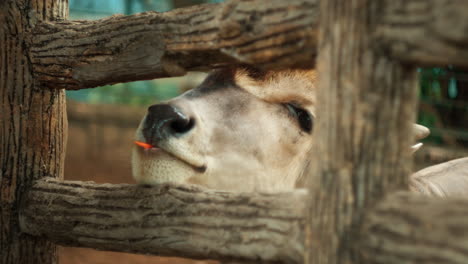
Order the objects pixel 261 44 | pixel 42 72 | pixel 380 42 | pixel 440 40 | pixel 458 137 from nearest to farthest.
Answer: pixel 440 40 < pixel 380 42 < pixel 261 44 < pixel 42 72 < pixel 458 137

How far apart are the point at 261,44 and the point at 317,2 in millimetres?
201

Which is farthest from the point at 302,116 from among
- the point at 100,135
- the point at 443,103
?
the point at 100,135

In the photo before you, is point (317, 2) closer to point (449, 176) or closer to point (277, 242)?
Answer: point (277, 242)

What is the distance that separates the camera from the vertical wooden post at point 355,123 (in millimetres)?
1253

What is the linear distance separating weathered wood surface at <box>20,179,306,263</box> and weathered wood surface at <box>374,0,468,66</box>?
0.49 m

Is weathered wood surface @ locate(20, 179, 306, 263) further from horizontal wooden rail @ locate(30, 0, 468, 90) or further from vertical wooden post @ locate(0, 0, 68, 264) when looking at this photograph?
horizontal wooden rail @ locate(30, 0, 468, 90)

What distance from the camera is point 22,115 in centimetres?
227

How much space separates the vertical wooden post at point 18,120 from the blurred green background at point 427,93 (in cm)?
498

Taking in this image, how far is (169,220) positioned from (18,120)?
2.94ft

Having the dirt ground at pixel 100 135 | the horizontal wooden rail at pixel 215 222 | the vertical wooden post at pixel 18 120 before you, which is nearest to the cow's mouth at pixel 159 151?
the horizontal wooden rail at pixel 215 222

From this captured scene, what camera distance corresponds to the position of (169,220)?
177cm

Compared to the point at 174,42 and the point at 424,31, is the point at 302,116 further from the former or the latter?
the point at 424,31

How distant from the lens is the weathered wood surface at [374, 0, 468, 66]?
110 cm

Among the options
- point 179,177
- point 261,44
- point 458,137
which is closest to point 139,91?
point 458,137
